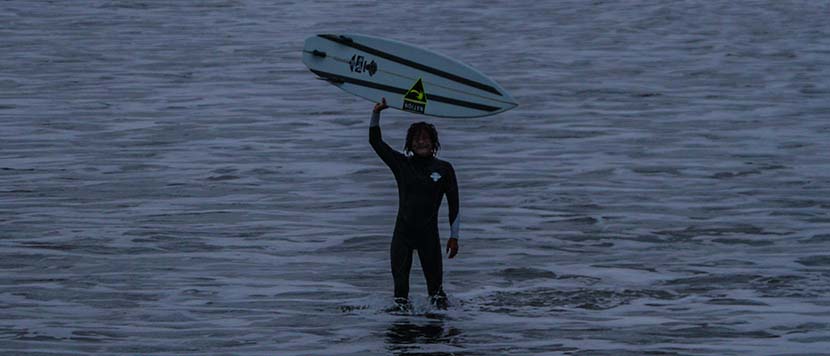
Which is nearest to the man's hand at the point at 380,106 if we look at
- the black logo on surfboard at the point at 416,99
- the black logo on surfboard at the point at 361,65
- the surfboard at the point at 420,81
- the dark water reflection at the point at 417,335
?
Result: the surfboard at the point at 420,81

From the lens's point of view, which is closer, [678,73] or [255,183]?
[255,183]

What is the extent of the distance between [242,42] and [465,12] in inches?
419

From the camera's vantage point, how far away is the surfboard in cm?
1546

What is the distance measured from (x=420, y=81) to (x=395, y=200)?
8.02 meters

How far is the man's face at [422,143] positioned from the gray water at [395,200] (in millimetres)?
1589

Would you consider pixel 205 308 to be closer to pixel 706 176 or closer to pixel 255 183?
pixel 255 183

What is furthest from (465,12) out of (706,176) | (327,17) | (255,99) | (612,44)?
(706,176)

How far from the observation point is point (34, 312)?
1538 cm

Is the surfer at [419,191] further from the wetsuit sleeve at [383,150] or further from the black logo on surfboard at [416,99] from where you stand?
the black logo on surfboard at [416,99]

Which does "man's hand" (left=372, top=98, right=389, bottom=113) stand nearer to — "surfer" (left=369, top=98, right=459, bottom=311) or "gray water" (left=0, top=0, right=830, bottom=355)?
"surfer" (left=369, top=98, right=459, bottom=311)

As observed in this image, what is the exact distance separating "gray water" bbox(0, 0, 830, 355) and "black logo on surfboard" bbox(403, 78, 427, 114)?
6.07 ft

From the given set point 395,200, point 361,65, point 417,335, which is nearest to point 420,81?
point 361,65

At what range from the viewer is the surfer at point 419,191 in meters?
14.4

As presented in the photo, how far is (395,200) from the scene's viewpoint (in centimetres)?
2342
